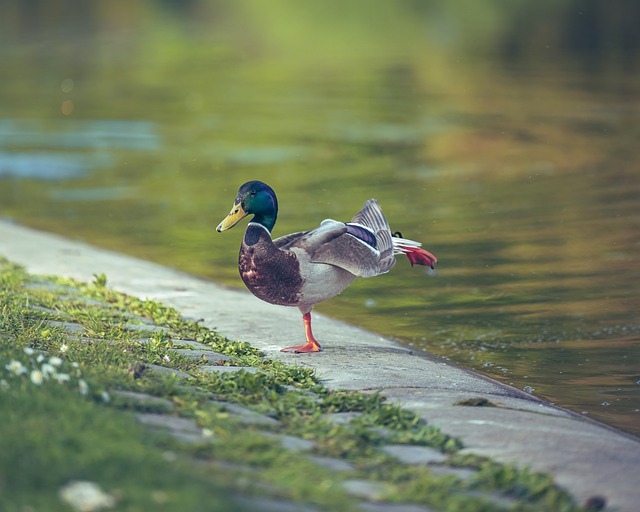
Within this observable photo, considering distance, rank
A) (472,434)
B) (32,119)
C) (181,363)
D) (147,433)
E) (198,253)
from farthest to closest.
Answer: (32,119), (198,253), (181,363), (472,434), (147,433)

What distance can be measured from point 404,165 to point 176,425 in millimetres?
11088

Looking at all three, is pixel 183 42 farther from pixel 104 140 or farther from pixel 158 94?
pixel 104 140

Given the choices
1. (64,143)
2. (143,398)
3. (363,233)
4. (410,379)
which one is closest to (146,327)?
(363,233)

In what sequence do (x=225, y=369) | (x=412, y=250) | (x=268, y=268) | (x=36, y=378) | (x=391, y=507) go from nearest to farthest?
(x=391, y=507), (x=36, y=378), (x=225, y=369), (x=268, y=268), (x=412, y=250)

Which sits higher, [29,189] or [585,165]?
[585,165]

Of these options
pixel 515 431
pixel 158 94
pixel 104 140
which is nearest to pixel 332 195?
pixel 104 140

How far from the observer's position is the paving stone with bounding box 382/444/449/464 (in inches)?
206

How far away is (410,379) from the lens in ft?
22.3

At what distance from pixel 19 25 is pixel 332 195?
26.2m

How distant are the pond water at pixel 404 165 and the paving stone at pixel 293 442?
2.41 metres

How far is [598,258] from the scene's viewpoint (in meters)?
11.1

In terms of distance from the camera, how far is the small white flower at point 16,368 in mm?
5548

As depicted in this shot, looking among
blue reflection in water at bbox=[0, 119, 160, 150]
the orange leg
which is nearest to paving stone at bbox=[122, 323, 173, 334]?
the orange leg

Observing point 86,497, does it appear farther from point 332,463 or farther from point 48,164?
point 48,164
